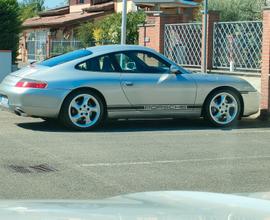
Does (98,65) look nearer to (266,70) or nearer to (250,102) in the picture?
(250,102)

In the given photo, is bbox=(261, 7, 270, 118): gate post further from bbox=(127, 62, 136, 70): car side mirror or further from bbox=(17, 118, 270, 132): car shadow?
bbox=(127, 62, 136, 70): car side mirror

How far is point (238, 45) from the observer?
1505cm

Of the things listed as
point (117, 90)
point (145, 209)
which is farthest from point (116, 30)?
point (145, 209)

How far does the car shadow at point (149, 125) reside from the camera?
10.5m

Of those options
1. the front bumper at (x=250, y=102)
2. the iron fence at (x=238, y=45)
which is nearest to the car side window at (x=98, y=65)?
the front bumper at (x=250, y=102)

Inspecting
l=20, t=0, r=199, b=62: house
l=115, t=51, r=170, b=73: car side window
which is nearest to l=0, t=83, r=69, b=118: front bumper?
l=115, t=51, r=170, b=73: car side window

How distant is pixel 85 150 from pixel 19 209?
19.4ft

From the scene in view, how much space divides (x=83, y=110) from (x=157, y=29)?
24.6 feet

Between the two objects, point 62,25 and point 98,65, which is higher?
point 62,25

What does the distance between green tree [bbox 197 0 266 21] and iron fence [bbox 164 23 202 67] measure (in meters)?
4.13

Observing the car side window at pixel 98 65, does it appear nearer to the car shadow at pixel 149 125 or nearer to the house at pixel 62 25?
the car shadow at pixel 149 125

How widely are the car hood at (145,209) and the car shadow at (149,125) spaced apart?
24.2 ft

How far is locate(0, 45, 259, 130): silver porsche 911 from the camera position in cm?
991

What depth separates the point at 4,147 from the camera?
844cm
